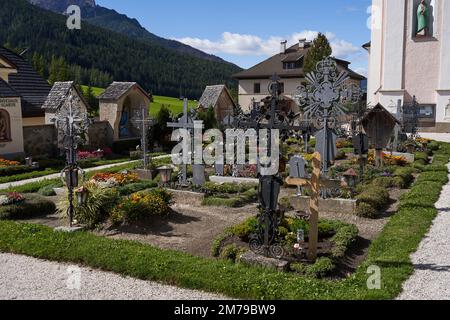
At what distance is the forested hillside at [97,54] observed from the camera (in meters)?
89.9

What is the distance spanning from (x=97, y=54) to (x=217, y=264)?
90.9 meters

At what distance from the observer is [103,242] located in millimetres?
9977

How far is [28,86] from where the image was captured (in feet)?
106

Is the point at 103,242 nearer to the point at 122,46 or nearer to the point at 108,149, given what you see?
the point at 108,149

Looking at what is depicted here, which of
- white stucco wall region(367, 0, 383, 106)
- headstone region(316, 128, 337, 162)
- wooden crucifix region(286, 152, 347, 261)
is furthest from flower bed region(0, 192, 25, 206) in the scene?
white stucco wall region(367, 0, 383, 106)

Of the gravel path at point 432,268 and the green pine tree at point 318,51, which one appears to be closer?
the gravel path at point 432,268

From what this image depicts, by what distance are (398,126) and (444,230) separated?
15.3 meters

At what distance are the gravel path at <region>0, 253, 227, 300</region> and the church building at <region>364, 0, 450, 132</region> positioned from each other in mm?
35299

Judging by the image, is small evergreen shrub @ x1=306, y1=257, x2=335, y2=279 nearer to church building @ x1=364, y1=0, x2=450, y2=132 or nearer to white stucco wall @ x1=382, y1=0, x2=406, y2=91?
church building @ x1=364, y1=0, x2=450, y2=132

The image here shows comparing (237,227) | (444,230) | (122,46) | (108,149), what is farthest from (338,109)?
(122,46)

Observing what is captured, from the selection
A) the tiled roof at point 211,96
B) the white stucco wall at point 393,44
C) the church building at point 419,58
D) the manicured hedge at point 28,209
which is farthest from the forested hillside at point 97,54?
the manicured hedge at point 28,209

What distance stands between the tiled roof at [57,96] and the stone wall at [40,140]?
2725mm

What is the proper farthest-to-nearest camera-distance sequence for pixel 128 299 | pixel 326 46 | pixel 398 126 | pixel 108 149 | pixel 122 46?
1. pixel 122 46
2. pixel 326 46
3. pixel 108 149
4. pixel 398 126
5. pixel 128 299

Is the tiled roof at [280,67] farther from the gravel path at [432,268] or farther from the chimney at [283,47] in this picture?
the gravel path at [432,268]
